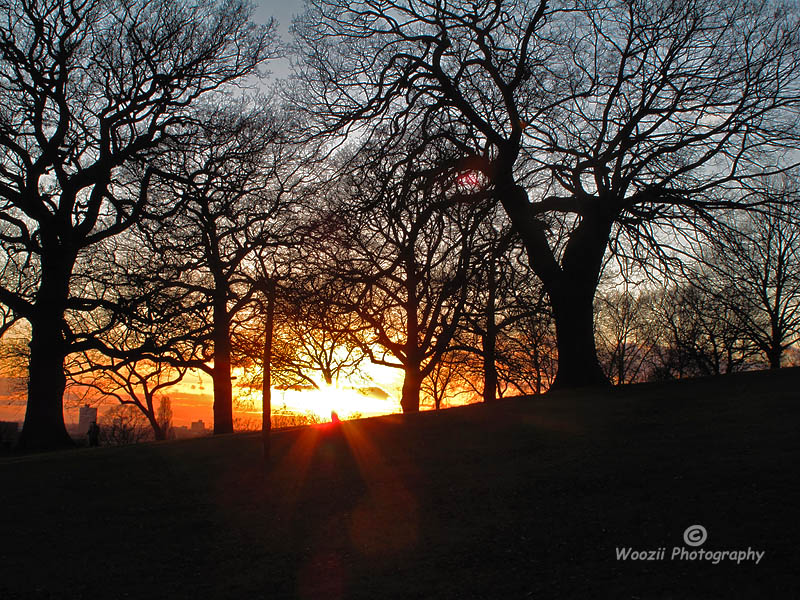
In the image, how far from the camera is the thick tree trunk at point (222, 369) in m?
21.8

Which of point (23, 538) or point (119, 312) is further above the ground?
point (119, 312)

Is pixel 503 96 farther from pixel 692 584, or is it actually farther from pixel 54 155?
pixel 54 155

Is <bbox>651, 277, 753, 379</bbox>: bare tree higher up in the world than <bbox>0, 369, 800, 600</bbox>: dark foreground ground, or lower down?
higher up

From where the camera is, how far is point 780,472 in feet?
24.8

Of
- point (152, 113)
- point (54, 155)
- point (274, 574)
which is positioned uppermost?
point (152, 113)

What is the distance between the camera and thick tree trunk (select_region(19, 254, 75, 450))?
18.4m

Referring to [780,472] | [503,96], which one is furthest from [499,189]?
[780,472]

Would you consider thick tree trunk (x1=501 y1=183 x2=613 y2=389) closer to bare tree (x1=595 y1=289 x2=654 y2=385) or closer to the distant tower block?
bare tree (x1=595 y1=289 x2=654 y2=385)

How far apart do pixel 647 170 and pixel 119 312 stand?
1569cm

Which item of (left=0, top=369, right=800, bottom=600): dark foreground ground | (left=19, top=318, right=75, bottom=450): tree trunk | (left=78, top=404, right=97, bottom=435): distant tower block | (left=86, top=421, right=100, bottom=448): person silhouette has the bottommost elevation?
(left=0, top=369, right=800, bottom=600): dark foreground ground

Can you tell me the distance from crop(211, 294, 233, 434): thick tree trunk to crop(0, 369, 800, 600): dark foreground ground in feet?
27.8

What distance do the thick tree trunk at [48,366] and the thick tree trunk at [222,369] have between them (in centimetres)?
473

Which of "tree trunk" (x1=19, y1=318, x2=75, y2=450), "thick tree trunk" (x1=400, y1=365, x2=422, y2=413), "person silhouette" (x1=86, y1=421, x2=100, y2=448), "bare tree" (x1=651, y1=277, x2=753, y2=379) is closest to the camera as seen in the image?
"tree trunk" (x1=19, y1=318, x2=75, y2=450)

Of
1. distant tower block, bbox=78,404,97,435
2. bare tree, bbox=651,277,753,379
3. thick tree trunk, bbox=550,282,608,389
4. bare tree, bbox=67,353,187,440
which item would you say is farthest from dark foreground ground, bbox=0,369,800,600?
distant tower block, bbox=78,404,97,435
